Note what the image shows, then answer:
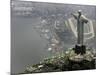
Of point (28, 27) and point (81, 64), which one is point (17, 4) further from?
point (81, 64)

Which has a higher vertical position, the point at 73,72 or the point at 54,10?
the point at 54,10

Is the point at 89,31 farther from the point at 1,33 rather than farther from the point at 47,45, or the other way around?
the point at 1,33

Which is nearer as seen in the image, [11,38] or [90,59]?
[11,38]

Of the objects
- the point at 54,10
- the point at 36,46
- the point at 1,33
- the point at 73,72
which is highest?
the point at 54,10

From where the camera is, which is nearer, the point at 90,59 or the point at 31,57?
the point at 31,57

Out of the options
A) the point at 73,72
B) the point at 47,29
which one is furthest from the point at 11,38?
the point at 73,72

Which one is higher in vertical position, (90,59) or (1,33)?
(1,33)

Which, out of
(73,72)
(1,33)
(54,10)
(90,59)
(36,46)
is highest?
(54,10)

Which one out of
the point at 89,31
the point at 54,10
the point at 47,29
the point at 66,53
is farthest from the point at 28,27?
the point at 89,31
